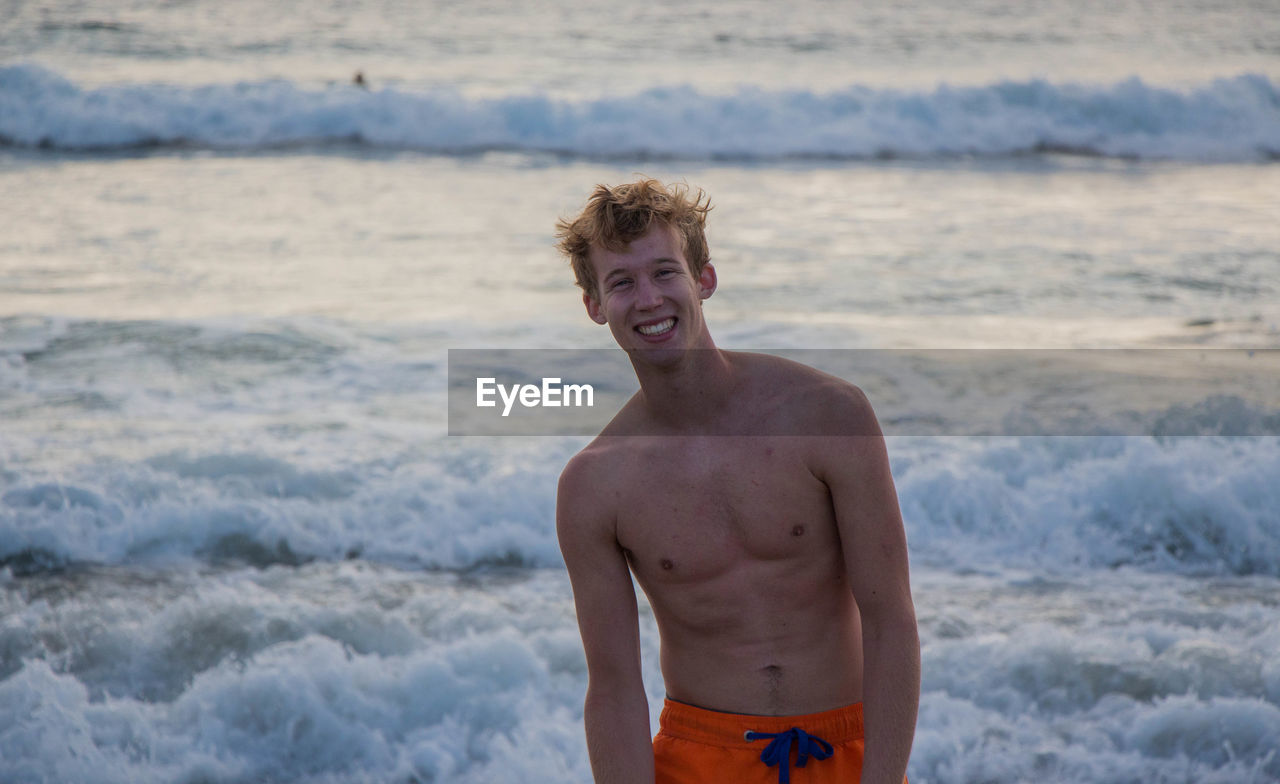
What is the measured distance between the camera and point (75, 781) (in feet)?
14.8

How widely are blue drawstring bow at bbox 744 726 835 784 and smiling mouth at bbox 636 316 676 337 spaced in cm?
80

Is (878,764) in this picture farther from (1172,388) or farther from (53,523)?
(1172,388)

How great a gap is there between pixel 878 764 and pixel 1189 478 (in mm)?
4901

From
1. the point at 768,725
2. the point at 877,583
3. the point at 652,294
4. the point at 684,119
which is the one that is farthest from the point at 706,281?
the point at 684,119

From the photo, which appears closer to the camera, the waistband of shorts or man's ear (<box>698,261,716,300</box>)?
the waistband of shorts

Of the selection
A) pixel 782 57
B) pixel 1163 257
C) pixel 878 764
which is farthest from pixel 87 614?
pixel 782 57

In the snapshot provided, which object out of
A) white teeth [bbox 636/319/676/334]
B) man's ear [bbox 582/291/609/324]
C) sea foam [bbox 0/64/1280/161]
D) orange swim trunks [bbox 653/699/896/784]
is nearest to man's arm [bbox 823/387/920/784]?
orange swim trunks [bbox 653/699/896/784]

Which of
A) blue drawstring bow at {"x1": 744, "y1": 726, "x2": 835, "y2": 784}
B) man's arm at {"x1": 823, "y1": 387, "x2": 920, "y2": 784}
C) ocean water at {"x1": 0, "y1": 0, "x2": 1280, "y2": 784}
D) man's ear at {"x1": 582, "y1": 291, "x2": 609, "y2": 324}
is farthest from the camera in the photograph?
ocean water at {"x1": 0, "y1": 0, "x2": 1280, "y2": 784}

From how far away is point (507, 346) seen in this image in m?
9.31

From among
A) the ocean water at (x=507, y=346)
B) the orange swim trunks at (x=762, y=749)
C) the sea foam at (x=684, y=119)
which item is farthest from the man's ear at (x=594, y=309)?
the sea foam at (x=684, y=119)

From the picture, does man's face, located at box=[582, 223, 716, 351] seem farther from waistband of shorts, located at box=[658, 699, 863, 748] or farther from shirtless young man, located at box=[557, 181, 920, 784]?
waistband of shorts, located at box=[658, 699, 863, 748]

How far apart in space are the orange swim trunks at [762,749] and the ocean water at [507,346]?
2297 millimetres

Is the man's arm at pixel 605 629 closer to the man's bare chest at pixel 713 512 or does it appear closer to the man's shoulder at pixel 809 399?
the man's bare chest at pixel 713 512

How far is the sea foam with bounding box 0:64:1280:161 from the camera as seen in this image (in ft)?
62.9
